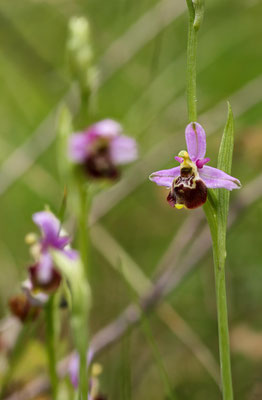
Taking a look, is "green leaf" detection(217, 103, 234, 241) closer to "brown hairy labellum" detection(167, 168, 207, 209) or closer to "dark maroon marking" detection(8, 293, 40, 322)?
"brown hairy labellum" detection(167, 168, 207, 209)

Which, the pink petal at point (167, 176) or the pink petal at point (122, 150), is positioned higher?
the pink petal at point (122, 150)

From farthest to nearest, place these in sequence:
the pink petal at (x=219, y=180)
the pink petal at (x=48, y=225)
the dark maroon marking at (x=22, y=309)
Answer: the dark maroon marking at (x=22, y=309)
the pink petal at (x=48, y=225)
the pink petal at (x=219, y=180)

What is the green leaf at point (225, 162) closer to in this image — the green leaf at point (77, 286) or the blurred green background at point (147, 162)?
the green leaf at point (77, 286)

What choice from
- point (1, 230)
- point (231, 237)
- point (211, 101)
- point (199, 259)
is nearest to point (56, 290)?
point (199, 259)

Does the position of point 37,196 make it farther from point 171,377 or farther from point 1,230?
point 171,377

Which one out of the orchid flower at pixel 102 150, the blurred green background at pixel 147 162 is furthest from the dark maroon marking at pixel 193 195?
the blurred green background at pixel 147 162

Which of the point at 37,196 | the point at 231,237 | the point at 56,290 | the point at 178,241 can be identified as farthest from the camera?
the point at 37,196

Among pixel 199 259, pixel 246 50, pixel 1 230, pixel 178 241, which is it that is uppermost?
pixel 246 50

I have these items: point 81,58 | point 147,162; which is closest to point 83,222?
point 81,58
